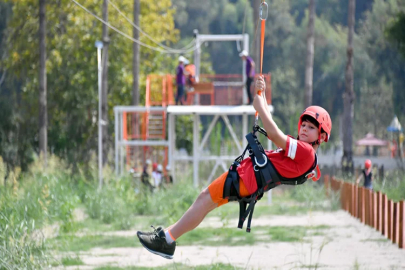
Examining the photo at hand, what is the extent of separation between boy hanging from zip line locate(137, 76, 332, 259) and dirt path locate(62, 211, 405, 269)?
10.9 feet

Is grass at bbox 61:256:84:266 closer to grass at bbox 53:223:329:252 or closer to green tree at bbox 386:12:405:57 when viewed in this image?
grass at bbox 53:223:329:252

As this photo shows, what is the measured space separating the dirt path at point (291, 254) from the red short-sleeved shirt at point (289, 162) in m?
3.47

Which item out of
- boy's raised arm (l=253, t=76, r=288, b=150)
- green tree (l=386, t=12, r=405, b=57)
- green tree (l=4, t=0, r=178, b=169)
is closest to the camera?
boy's raised arm (l=253, t=76, r=288, b=150)

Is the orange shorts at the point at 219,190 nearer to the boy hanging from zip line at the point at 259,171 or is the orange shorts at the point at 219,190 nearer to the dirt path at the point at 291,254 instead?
the boy hanging from zip line at the point at 259,171

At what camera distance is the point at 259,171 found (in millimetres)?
7555

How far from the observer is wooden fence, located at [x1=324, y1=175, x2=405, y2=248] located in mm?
14653

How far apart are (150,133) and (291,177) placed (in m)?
23.0

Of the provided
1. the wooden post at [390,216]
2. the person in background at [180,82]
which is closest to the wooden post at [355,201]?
the wooden post at [390,216]

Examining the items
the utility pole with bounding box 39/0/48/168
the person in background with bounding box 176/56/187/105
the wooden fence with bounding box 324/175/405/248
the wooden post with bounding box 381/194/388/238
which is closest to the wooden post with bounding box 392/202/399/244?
the wooden fence with bounding box 324/175/405/248

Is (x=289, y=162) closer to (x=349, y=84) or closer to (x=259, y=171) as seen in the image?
(x=259, y=171)

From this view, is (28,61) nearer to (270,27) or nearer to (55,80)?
(55,80)

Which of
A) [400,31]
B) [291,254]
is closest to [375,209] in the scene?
[291,254]

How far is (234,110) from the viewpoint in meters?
26.3

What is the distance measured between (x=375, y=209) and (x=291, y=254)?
691cm
